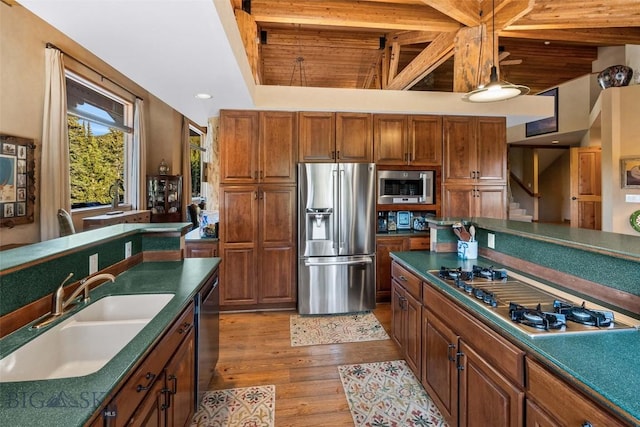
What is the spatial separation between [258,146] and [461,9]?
95.9 inches

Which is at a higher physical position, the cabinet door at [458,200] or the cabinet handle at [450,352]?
the cabinet door at [458,200]

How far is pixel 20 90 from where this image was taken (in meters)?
3.44

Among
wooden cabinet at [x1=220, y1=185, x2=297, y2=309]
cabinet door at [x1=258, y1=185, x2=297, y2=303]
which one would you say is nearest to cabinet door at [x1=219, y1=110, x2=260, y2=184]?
wooden cabinet at [x1=220, y1=185, x2=297, y2=309]

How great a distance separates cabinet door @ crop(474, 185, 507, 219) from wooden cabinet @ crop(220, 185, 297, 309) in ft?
8.07

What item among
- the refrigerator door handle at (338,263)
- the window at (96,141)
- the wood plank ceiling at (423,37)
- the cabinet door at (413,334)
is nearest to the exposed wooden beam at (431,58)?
the wood plank ceiling at (423,37)

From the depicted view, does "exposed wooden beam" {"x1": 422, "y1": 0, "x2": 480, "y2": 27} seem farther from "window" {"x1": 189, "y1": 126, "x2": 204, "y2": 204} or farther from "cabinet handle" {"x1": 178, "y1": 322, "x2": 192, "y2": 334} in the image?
"window" {"x1": 189, "y1": 126, "x2": 204, "y2": 204}

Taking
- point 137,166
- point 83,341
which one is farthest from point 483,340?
point 137,166

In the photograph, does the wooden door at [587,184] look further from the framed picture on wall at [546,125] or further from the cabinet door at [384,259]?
the cabinet door at [384,259]

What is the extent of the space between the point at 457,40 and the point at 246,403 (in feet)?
12.6

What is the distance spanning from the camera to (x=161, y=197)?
6094mm

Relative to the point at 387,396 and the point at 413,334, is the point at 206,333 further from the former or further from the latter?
the point at 413,334

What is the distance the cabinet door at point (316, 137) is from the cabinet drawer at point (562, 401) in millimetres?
2961

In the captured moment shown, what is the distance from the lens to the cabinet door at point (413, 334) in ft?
6.97

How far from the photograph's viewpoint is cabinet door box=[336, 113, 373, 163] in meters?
3.74
